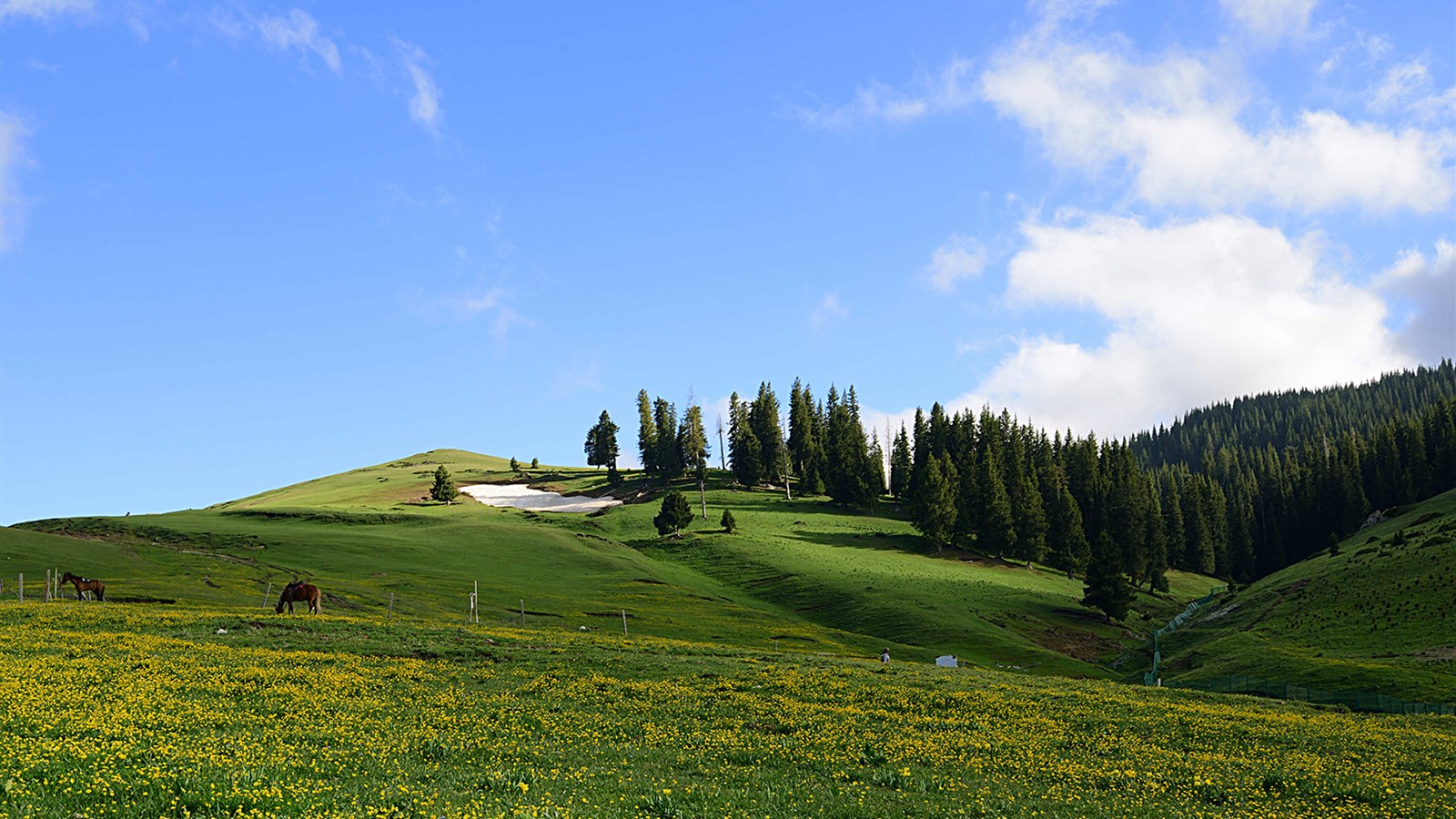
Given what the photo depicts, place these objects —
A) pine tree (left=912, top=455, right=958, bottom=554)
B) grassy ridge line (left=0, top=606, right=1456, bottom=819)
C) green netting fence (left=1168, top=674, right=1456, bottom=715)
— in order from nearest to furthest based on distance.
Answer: grassy ridge line (left=0, top=606, right=1456, bottom=819), green netting fence (left=1168, top=674, right=1456, bottom=715), pine tree (left=912, top=455, right=958, bottom=554)

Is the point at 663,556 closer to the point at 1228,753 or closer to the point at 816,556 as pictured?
the point at 816,556

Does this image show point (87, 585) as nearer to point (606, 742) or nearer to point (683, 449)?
point (606, 742)

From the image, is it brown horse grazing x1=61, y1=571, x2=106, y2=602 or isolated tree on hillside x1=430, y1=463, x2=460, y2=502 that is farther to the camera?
isolated tree on hillside x1=430, y1=463, x2=460, y2=502

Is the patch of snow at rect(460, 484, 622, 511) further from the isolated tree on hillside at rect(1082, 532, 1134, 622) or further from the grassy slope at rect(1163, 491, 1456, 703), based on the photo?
the grassy slope at rect(1163, 491, 1456, 703)

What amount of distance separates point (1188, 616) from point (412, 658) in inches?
4200

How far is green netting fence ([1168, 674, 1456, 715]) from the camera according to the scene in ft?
167

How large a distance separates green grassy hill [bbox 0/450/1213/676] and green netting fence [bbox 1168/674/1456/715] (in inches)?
575

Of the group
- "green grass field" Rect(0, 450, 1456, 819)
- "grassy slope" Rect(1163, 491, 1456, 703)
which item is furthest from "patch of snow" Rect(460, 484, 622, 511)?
"grassy slope" Rect(1163, 491, 1456, 703)

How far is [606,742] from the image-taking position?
21.6 m

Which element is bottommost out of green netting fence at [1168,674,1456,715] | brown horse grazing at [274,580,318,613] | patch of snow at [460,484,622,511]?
green netting fence at [1168,674,1456,715]

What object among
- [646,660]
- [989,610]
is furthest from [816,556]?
[646,660]

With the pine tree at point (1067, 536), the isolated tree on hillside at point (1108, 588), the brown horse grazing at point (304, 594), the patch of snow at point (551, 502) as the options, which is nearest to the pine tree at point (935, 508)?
the pine tree at point (1067, 536)

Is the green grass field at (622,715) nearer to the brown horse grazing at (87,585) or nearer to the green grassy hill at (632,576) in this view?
the green grassy hill at (632,576)

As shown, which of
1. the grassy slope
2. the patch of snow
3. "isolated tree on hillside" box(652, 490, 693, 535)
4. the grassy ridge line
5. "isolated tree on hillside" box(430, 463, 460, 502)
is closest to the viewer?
the grassy ridge line
